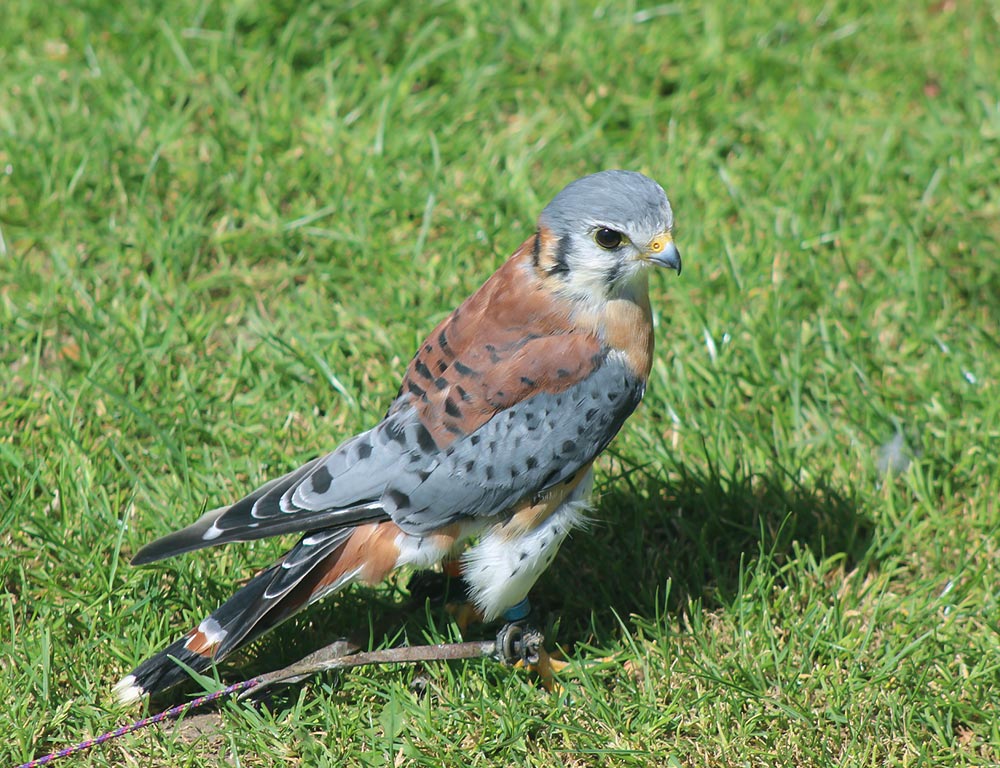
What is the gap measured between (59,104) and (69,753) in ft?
10.6

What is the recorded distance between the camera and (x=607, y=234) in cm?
358

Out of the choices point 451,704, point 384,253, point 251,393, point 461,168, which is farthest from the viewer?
point 461,168

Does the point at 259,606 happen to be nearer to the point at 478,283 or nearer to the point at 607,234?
the point at 607,234

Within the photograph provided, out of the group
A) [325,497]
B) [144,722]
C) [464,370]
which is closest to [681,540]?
[464,370]

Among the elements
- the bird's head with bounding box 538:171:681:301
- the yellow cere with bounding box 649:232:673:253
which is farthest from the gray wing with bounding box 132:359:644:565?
the yellow cere with bounding box 649:232:673:253

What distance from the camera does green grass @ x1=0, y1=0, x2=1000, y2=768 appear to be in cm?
369

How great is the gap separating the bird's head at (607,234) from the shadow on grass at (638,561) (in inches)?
34.0

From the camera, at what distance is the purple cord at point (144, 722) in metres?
3.41

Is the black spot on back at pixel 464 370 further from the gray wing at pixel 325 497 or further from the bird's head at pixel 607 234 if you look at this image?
the bird's head at pixel 607 234

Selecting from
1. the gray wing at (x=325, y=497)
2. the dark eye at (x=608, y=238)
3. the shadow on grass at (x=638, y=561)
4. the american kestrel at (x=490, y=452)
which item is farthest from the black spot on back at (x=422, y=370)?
the shadow on grass at (x=638, y=561)

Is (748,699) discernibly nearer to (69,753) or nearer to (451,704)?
(451,704)

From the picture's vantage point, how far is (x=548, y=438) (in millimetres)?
3561

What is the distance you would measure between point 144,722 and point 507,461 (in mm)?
1270

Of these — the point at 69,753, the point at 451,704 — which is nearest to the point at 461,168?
the point at 451,704
